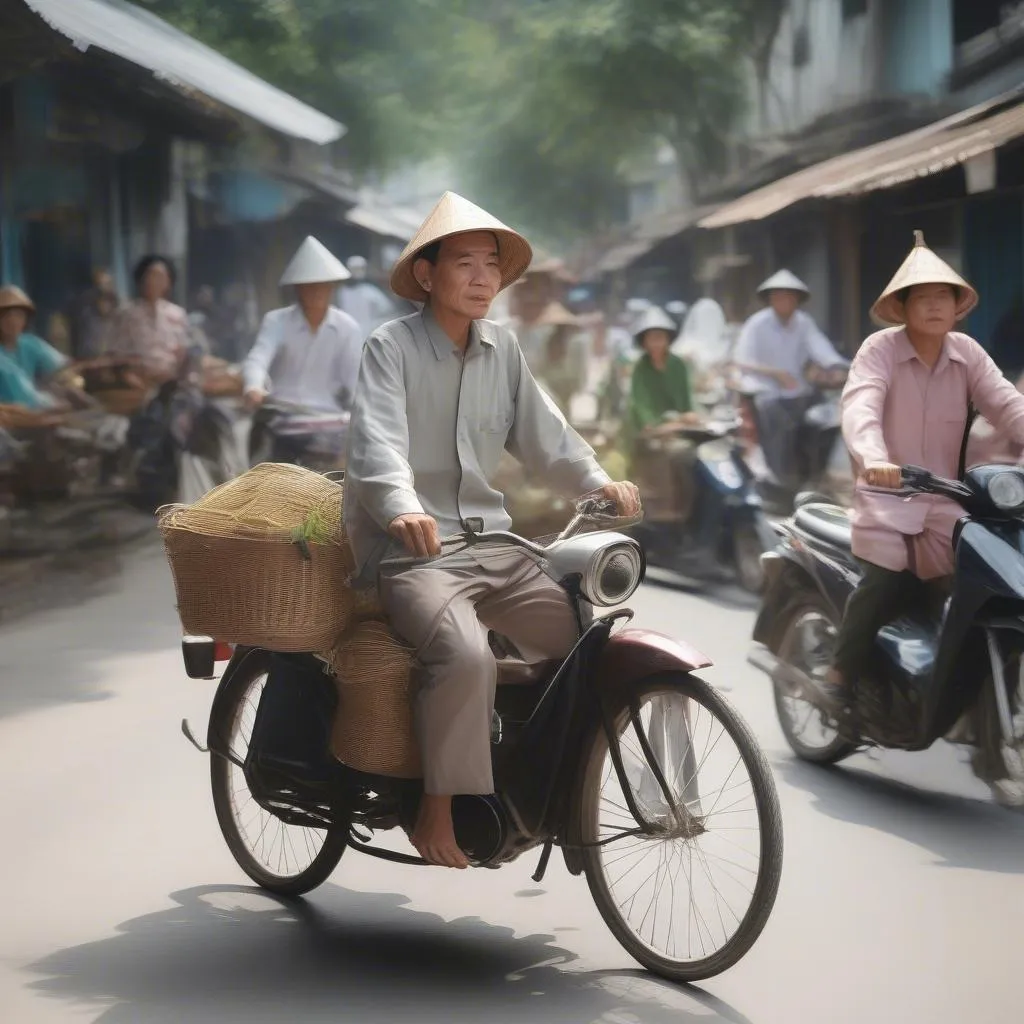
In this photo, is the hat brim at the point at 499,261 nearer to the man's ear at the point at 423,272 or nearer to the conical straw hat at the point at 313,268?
the man's ear at the point at 423,272

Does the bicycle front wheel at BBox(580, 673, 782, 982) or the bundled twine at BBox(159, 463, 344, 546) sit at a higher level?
the bundled twine at BBox(159, 463, 344, 546)

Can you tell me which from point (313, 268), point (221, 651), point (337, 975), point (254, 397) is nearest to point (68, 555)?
point (254, 397)

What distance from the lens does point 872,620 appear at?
6.07 m

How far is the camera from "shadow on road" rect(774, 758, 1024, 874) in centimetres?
552

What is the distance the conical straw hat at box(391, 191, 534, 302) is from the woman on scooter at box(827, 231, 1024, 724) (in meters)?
1.60

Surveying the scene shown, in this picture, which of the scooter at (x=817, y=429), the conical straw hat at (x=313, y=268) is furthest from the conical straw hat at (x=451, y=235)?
the scooter at (x=817, y=429)

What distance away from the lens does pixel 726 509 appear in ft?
35.5

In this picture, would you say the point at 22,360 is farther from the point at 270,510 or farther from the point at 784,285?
the point at 270,510

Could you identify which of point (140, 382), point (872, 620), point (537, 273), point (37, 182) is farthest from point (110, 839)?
point (37, 182)

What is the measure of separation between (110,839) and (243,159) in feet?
57.6

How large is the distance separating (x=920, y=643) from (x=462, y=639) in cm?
222

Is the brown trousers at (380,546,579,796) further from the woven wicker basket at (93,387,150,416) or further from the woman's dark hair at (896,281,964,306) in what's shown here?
the woven wicker basket at (93,387,150,416)

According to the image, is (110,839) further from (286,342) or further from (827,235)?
(827,235)

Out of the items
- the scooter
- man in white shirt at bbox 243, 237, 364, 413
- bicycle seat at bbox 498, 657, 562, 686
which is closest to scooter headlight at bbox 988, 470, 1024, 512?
bicycle seat at bbox 498, 657, 562, 686
